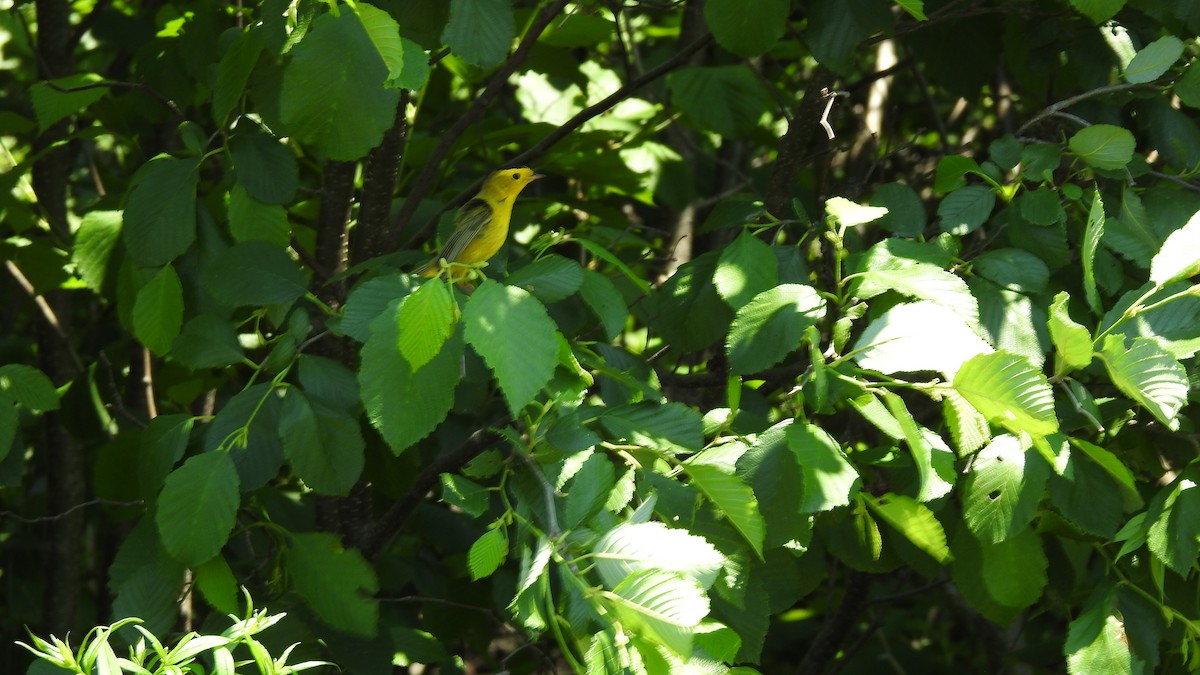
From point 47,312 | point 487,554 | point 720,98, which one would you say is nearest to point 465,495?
point 487,554

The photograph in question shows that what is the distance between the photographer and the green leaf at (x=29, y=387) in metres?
2.14

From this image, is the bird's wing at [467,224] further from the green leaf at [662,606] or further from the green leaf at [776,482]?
the green leaf at [662,606]

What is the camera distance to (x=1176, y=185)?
8.41 feet

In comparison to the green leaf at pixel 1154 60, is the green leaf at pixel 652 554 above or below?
below

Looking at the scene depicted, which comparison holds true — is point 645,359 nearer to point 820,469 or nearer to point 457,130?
point 457,130

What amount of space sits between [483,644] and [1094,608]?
191cm

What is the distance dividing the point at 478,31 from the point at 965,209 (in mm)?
882

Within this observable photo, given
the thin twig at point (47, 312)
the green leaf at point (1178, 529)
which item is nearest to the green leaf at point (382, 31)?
the green leaf at point (1178, 529)

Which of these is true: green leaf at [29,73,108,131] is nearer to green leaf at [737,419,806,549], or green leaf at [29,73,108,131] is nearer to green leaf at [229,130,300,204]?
green leaf at [229,130,300,204]

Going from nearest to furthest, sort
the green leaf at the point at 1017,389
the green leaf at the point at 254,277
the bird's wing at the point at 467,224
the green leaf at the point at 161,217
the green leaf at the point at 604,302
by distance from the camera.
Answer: the green leaf at the point at 1017,389 < the green leaf at the point at 604,302 < the green leaf at the point at 254,277 < the green leaf at the point at 161,217 < the bird's wing at the point at 467,224

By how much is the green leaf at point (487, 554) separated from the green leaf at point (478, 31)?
765 millimetres

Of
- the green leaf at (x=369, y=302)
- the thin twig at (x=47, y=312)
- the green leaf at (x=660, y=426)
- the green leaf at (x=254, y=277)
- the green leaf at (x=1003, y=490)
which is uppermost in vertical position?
the green leaf at (x=369, y=302)

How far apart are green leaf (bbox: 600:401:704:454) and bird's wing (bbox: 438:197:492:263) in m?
0.78

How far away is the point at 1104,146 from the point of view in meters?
2.04
